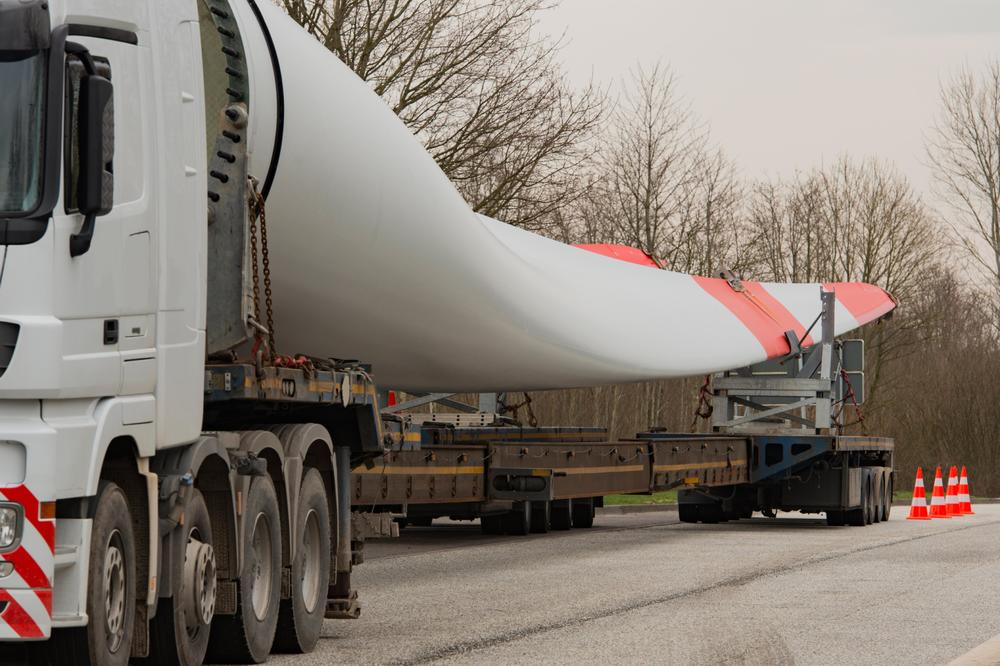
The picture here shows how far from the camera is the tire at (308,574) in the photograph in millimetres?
8781

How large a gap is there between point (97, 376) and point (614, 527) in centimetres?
1533

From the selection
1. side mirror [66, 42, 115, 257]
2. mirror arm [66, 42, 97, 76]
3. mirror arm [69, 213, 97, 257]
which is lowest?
mirror arm [69, 213, 97, 257]

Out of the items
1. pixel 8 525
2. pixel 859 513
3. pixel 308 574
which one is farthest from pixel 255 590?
pixel 859 513

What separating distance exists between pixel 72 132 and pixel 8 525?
60.2 inches

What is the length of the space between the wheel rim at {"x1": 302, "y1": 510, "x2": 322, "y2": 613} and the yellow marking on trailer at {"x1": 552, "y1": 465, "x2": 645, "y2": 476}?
7.28 metres

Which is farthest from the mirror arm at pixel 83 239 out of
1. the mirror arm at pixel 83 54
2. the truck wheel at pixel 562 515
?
the truck wheel at pixel 562 515

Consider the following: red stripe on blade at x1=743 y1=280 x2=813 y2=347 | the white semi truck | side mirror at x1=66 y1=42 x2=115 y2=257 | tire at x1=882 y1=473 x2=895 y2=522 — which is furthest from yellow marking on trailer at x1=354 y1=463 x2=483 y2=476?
tire at x1=882 y1=473 x2=895 y2=522

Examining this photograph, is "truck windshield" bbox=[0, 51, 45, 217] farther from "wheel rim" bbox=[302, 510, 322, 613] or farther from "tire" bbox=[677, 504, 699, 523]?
"tire" bbox=[677, 504, 699, 523]

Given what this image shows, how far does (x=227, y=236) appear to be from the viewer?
8.52 metres

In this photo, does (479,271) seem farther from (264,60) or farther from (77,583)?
(77,583)

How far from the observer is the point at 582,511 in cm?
2108

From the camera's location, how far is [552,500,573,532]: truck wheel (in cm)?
2034

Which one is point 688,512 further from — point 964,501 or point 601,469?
point 964,501

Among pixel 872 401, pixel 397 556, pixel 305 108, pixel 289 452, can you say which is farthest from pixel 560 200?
pixel 872 401
